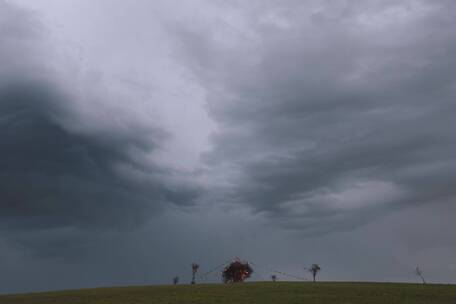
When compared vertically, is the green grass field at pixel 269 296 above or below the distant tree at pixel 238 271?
below

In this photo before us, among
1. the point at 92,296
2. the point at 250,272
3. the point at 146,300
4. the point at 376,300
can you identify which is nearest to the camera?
the point at 376,300

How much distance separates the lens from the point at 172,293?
79625mm

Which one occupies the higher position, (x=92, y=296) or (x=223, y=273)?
(x=223, y=273)

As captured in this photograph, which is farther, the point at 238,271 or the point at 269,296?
the point at 238,271

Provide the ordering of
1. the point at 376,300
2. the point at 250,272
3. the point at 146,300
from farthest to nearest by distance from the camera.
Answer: the point at 250,272
the point at 146,300
the point at 376,300

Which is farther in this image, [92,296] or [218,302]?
[92,296]

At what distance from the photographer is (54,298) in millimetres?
79062

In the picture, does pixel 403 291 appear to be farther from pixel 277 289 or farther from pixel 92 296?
pixel 92 296

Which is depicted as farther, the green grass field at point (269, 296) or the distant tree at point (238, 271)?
the distant tree at point (238, 271)

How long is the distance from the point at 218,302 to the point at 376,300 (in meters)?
18.2

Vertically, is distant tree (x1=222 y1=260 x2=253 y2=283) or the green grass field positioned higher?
distant tree (x1=222 y1=260 x2=253 y2=283)

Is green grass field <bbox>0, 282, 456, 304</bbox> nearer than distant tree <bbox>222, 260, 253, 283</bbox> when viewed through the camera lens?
Yes

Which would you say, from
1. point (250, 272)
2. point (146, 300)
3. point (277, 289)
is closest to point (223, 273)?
point (250, 272)

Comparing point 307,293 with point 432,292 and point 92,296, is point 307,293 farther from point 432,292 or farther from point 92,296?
point 92,296
